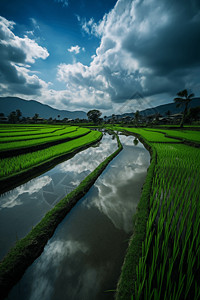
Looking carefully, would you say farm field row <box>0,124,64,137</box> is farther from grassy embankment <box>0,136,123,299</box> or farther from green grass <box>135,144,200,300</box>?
green grass <box>135,144,200,300</box>

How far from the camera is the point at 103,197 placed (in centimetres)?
425

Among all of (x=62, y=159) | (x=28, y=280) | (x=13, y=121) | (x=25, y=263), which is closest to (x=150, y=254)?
(x=28, y=280)

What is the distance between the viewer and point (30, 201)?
13.0ft

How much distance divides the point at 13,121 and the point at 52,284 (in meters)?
63.4

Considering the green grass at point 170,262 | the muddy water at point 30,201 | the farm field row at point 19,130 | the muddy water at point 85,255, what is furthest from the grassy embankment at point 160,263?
the farm field row at point 19,130

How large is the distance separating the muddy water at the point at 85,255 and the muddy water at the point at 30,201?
91 cm

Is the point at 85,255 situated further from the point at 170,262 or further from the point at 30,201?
the point at 30,201

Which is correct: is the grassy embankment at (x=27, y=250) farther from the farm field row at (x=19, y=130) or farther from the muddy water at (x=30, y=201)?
the farm field row at (x=19, y=130)

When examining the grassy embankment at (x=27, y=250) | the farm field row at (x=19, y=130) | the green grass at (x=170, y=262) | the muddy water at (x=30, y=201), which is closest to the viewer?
the green grass at (x=170, y=262)

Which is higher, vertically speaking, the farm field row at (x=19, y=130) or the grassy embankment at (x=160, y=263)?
the farm field row at (x=19, y=130)

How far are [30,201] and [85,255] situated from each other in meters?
2.85

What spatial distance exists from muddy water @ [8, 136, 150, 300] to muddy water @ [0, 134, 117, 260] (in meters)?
0.91

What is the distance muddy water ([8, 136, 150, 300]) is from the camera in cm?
182

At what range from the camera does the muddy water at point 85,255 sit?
1.82m
